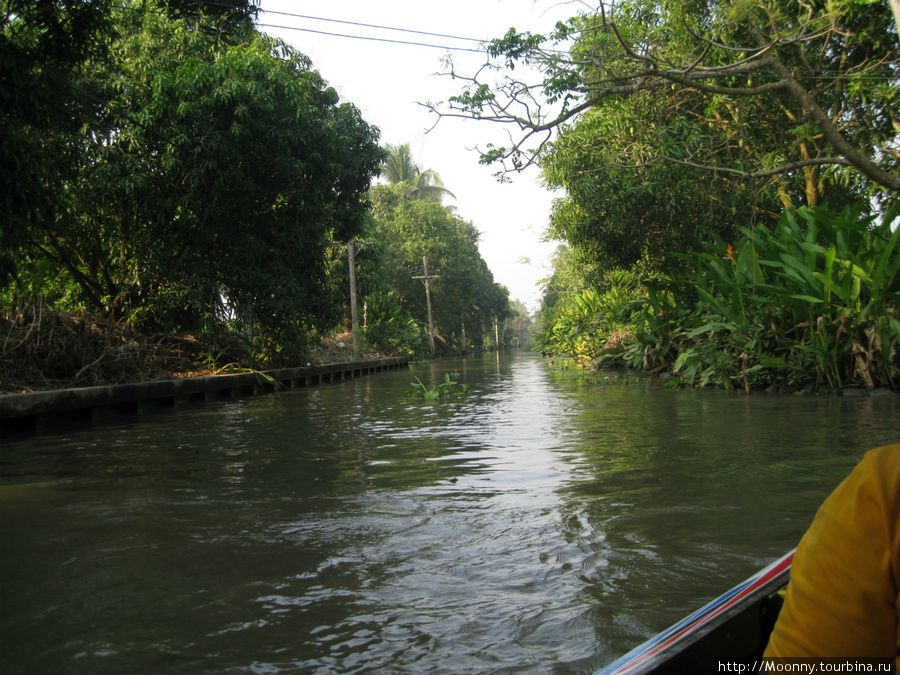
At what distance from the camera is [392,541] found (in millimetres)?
3328

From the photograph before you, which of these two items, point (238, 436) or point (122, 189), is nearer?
point (238, 436)

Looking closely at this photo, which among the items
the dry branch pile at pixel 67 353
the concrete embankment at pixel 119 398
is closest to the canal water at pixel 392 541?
the concrete embankment at pixel 119 398

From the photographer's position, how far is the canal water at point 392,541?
2232 millimetres

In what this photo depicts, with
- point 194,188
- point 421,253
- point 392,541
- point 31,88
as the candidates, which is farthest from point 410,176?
point 392,541

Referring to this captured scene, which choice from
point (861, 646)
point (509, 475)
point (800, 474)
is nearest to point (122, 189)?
point (509, 475)

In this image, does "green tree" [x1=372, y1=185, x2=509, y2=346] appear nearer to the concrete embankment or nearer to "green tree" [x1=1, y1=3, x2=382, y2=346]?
"green tree" [x1=1, y1=3, x2=382, y2=346]

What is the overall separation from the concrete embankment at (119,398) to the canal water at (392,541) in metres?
1.30

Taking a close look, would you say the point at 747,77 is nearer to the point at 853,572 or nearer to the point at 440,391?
the point at 440,391

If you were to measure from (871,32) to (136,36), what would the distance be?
12.8 m

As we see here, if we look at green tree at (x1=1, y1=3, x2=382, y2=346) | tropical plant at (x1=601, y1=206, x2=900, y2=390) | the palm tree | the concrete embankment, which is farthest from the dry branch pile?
the palm tree

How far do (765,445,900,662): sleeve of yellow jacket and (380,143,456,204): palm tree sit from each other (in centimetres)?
4639

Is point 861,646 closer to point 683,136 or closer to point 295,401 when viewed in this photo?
point 295,401

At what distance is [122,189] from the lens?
12.4 m

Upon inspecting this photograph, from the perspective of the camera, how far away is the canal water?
2.23 m
